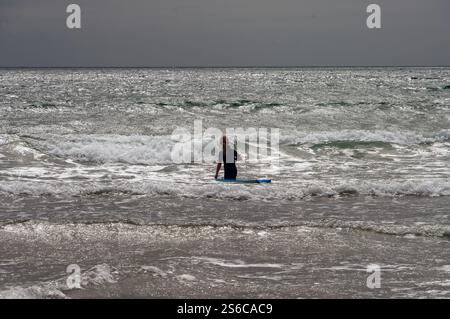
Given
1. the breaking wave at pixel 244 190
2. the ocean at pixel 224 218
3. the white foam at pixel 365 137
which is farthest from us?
the white foam at pixel 365 137

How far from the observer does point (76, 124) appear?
2612cm

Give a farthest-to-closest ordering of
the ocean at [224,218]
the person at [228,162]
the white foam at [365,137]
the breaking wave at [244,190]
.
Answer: the white foam at [365,137]
the person at [228,162]
the breaking wave at [244,190]
the ocean at [224,218]

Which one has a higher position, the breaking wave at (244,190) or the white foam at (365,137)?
the white foam at (365,137)

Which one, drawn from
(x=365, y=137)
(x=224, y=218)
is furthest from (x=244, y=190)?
(x=365, y=137)

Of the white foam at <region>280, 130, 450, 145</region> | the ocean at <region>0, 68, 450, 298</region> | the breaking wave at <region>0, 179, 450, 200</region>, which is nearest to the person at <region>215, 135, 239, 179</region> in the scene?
the ocean at <region>0, 68, 450, 298</region>

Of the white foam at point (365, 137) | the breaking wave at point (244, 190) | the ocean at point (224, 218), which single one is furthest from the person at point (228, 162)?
the white foam at point (365, 137)

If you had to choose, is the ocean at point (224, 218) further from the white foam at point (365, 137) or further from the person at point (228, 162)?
the person at point (228, 162)

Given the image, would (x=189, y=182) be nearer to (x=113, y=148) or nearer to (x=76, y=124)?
(x=113, y=148)

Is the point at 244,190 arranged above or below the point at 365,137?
below

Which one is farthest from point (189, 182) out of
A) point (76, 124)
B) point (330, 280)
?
point (76, 124)

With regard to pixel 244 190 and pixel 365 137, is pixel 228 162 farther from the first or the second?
pixel 365 137

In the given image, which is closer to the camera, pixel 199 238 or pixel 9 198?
pixel 199 238

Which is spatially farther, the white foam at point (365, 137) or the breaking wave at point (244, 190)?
the white foam at point (365, 137)
